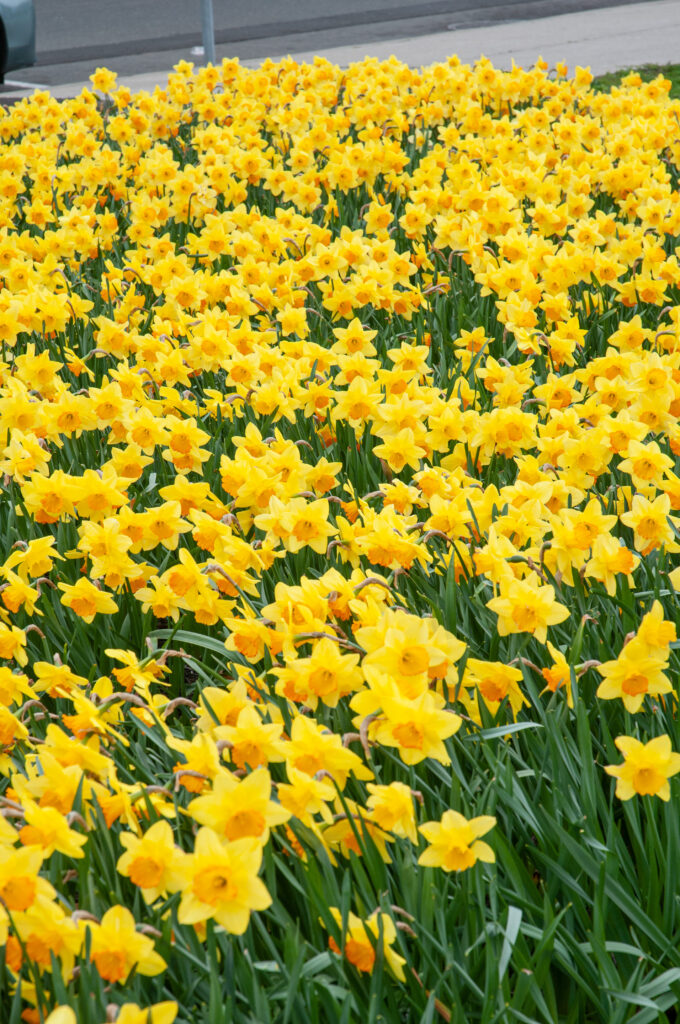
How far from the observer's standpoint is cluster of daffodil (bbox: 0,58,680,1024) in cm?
139

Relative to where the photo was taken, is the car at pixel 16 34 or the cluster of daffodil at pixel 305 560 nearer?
the cluster of daffodil at pixel 305 560

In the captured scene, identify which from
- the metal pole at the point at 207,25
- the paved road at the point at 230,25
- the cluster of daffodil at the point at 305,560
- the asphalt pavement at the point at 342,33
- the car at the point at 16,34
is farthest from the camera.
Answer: the paved road at the point at 230,25

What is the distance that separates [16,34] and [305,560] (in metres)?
9.36

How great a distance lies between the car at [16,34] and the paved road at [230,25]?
2946 mm

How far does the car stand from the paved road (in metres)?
2.95

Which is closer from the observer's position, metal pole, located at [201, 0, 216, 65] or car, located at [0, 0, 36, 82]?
metal pole, located at [201, 0, 216, 65]

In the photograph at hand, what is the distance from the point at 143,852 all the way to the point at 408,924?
0.38 metres

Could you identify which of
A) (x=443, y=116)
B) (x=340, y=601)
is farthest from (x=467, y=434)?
(x=443, y=116)

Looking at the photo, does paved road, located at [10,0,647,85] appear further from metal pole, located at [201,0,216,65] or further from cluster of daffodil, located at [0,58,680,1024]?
cluster of daffodil, located at [0,58,680,1024]

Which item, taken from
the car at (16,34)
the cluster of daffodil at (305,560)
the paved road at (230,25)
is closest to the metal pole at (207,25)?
the car at (16,34)

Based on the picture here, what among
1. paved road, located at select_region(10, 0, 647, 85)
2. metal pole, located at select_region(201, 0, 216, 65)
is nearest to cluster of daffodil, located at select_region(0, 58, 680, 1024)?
metal pole, located at select_region(201, 0, 216, 65)

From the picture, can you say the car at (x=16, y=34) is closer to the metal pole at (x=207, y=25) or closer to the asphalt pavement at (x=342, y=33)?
the asphalt pavement at (x=342, y=33)

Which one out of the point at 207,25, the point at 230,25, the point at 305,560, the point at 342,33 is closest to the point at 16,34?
the point at 207,25

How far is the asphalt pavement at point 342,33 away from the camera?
12.0 meters
